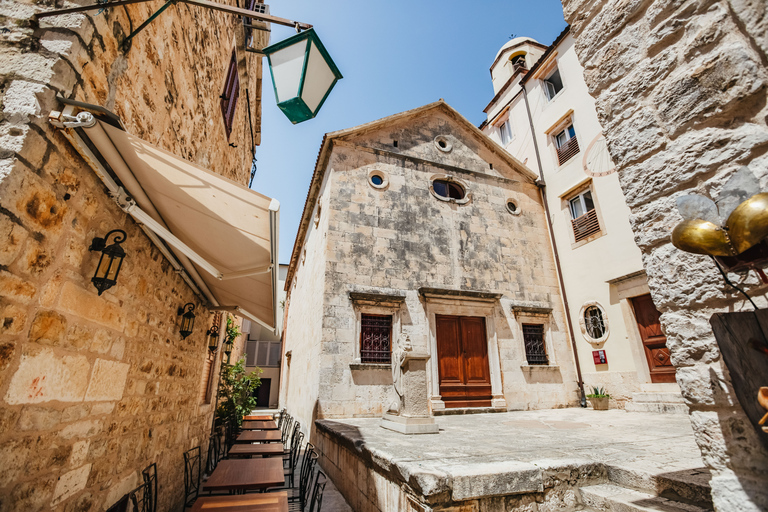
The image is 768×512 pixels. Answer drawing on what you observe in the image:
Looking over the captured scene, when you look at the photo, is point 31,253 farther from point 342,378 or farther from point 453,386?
point 453,386

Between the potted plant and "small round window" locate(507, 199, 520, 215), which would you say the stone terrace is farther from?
"small round window" locate(507, 199, 520, 215)

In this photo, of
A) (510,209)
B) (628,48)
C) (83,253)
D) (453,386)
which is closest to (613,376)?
(453,386)

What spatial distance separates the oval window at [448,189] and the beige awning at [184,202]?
7084 mm

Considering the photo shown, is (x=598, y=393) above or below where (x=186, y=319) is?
below

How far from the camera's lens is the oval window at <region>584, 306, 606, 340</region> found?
8.66 metres

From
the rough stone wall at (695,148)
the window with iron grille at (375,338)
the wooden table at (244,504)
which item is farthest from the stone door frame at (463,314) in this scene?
the rough stone wall at (695,148)

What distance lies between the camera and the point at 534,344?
9.34 meters

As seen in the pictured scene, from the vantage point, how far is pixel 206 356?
6.44 m

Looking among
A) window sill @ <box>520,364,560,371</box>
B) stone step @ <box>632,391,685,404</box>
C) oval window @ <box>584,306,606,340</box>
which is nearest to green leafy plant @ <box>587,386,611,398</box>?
stone step @ <box>632,391,685,404</box>

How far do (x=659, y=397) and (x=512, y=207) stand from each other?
5977mm

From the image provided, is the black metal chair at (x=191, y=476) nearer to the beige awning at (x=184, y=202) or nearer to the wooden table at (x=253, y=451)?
the wooden table at (x=253, y=451)

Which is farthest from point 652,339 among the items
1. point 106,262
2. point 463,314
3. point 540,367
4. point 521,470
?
point 106,262

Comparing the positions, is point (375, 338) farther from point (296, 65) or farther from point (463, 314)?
point (296, 65)

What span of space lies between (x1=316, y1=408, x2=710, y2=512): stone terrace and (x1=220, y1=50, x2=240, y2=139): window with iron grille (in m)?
5.60
